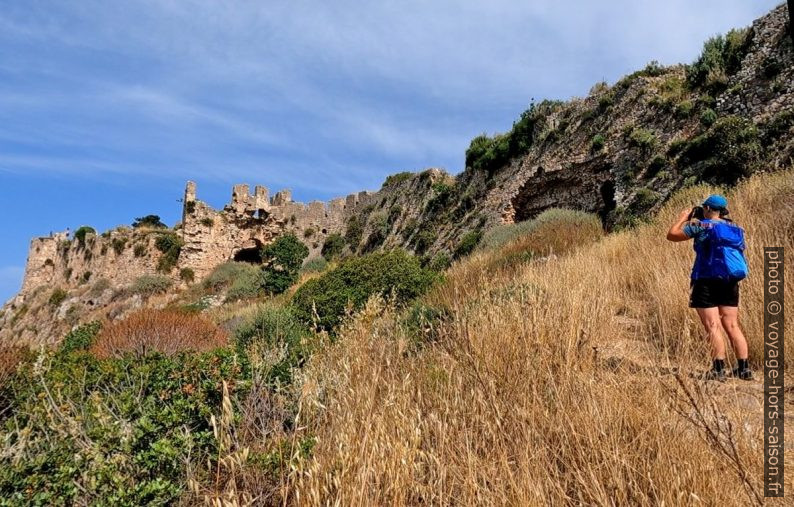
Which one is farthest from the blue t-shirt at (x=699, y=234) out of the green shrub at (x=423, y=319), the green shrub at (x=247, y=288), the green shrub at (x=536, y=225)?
the green shrub at (x=247, y=288)

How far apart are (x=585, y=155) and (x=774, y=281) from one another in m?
10.9

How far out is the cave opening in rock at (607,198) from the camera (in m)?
13.0

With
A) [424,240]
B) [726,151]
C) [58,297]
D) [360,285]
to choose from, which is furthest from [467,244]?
[58,297]

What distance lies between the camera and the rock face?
10.1m

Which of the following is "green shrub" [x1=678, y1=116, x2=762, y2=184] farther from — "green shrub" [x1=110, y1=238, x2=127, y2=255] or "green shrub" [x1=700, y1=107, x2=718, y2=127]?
"green shrub" [x1=110, y1=238, x2=127, y2=255]

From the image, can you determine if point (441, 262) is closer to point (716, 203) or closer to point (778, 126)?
point (778, 126)

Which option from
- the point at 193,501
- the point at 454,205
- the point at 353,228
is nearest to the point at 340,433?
the point at 193,501

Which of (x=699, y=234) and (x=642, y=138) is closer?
(x=699, y=234)

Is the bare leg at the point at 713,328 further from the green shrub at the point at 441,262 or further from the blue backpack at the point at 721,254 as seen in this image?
the green shrub at the point at 441,262

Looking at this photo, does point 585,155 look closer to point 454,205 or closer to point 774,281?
point 454,205

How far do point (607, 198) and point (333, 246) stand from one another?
14.9 metres

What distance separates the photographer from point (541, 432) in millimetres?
2215

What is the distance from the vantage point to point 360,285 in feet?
31.3

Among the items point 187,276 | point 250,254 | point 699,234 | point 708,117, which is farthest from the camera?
point 250,254
